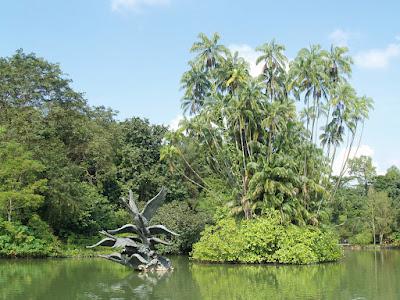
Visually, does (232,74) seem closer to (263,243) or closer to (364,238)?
(263,243)

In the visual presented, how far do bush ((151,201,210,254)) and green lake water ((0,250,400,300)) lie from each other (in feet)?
26.2

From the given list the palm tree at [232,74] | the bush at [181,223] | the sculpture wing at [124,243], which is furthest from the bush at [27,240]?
the palm tree at [232,74]

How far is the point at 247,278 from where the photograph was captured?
19500mm

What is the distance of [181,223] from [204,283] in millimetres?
15377

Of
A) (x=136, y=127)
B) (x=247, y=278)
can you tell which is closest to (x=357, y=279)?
(x=247, y=278)

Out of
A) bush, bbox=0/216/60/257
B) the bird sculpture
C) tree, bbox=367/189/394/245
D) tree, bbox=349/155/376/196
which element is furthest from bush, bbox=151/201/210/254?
tree, bbox=349/155/376/196

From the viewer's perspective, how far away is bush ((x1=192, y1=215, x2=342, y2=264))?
25922mm

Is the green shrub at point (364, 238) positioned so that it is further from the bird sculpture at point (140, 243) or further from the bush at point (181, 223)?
the bird sculpture at point (140, 243)

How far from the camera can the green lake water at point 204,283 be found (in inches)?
578

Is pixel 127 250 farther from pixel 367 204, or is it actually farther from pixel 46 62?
pixel 367 204

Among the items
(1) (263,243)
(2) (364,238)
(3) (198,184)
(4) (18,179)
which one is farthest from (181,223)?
(2) (364,238)

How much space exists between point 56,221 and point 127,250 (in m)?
12.7

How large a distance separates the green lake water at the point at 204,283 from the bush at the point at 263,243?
1173 mm

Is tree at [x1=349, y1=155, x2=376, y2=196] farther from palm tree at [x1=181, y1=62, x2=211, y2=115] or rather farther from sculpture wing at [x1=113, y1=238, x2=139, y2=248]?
sculpture wing at [x1=113, y1=238, x2=139, y2=248]
